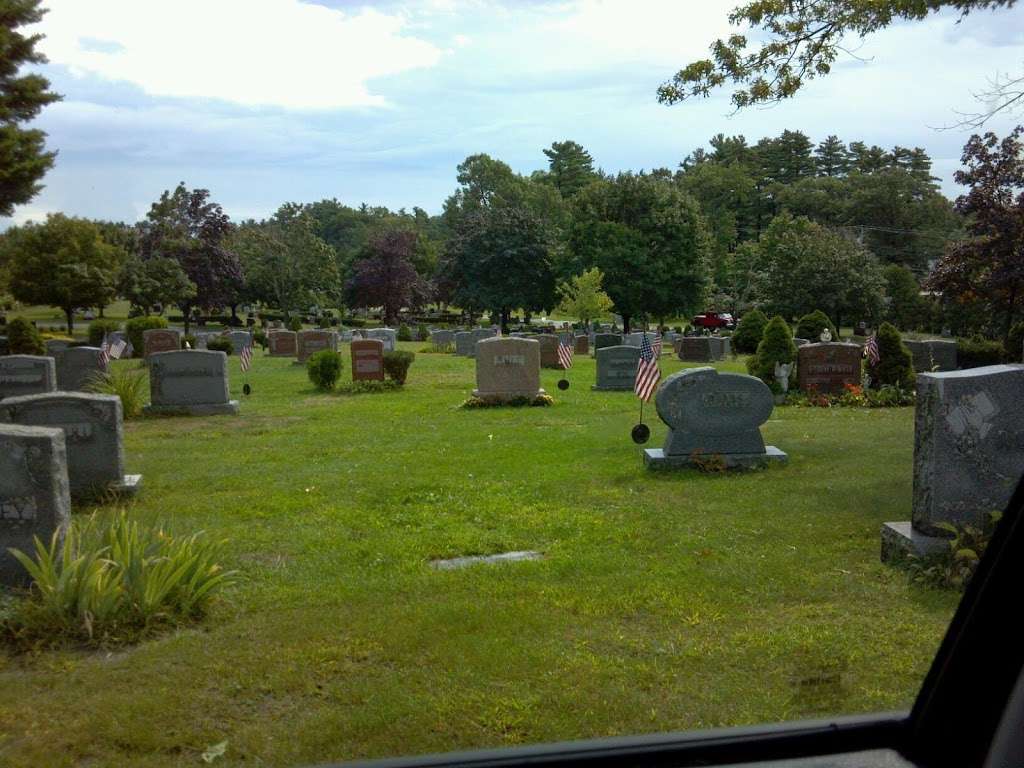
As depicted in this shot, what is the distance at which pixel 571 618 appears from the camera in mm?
4984

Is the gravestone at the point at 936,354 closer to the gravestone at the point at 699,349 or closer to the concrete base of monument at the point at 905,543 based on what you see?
the gravestone at the point at 699,349

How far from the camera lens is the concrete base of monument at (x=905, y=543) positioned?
5.80m

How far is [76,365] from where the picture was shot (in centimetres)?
1848

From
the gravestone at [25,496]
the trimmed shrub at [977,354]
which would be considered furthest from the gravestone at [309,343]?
the gravestone at [25,496]

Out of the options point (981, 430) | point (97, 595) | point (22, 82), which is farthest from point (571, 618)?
point (22, 82)

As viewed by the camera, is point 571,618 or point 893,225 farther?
point 893,225

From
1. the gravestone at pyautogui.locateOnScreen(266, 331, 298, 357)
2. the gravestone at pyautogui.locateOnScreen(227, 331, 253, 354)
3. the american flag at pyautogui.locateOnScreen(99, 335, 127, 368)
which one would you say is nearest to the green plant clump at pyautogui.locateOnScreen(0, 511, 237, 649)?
the american flag at pyautogui.locateOnScreen(99, 335, 127, 368)

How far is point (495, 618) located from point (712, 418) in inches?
222

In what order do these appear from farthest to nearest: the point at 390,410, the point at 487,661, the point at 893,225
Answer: the point at 893,225, the point at 390,410, the point at 487,661

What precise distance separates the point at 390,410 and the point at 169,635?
38.4ft

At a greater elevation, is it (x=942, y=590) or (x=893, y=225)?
(x=893, y=225)

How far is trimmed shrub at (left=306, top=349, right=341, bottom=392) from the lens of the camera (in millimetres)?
20328

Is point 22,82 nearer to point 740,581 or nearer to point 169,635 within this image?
point 169,635

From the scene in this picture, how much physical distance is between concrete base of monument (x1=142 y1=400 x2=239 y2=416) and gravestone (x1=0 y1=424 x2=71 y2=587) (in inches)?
409
